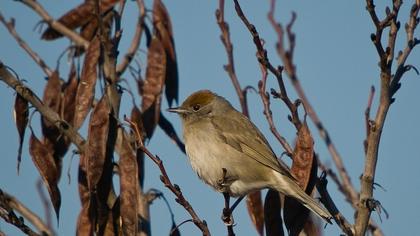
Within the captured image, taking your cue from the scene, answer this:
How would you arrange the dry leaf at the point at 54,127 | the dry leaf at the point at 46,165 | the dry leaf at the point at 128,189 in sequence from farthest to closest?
the dry leaf at the point at 54,127
the dry leaf at the point at 46,165
the dry leaf at the point at 128,189

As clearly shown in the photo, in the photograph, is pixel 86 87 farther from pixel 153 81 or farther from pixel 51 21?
pixel 51 21

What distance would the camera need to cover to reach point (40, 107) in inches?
197

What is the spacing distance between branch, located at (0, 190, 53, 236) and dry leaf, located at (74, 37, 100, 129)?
3.01 feet

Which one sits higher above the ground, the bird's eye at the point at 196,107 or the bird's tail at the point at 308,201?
the bird's eye at the point at 196,107

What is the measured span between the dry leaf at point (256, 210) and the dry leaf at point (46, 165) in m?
1.46

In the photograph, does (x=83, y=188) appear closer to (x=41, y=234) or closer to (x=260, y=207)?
(x=41, y=234)

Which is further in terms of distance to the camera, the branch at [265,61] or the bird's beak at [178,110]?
the bird's beak at [178,110]

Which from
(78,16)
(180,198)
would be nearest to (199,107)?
(78,16)

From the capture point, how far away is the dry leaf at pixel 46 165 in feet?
15.6

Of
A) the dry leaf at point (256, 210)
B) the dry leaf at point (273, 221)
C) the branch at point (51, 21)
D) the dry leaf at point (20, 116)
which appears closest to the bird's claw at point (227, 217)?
the dry leaf at point (273, 221)

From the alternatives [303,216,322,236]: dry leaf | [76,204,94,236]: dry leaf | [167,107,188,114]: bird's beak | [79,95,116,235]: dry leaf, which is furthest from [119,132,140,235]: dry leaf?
[167,107,188,114]: bird's beak

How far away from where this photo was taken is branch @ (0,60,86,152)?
4.88 m

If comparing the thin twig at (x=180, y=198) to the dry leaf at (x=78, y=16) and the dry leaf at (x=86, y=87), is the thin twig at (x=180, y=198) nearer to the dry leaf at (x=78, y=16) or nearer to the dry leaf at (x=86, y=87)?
the dry leaf at (x=86, y=87)

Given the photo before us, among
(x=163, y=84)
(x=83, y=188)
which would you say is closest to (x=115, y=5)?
(x=163, y=84)
